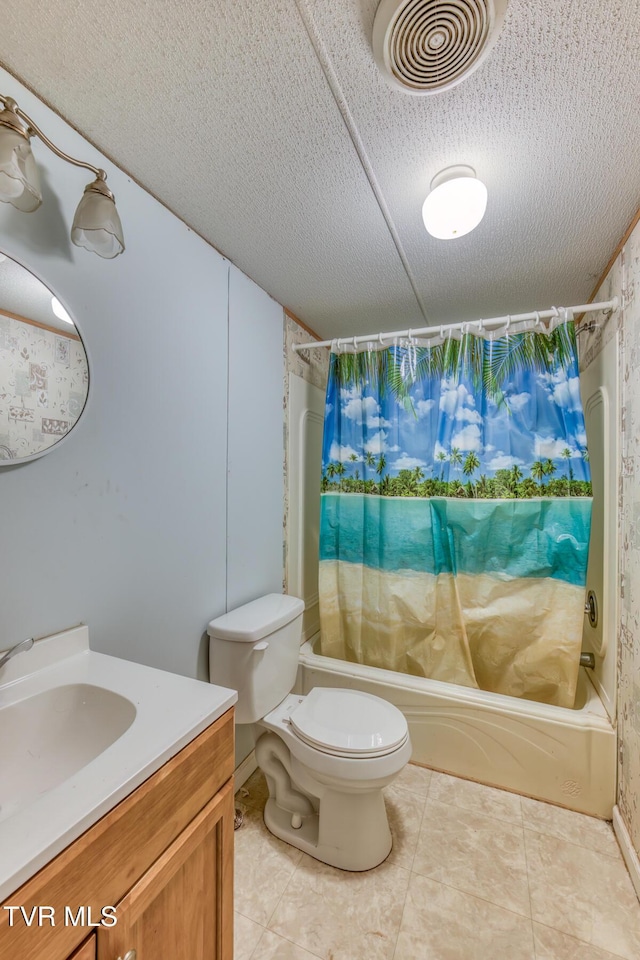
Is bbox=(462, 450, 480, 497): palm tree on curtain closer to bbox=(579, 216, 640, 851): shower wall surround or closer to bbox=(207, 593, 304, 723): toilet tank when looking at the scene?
bbox=(579, 216, 640, 851): shower wall surround

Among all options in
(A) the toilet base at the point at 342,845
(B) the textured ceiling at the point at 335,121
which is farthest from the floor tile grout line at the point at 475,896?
(B) the textured ceiling at the point at 335,121

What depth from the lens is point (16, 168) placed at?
78 cm

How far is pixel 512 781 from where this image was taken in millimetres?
1639

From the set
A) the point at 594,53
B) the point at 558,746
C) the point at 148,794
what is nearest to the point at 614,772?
the point at 558,746

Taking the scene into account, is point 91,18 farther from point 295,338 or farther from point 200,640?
point 200,640

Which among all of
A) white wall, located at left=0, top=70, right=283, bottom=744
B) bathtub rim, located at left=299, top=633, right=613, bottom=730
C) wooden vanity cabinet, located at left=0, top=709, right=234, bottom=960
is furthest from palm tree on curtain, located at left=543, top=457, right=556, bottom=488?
wooden vanity cabinet, located at left=0, top=709, right=234, bottom=960

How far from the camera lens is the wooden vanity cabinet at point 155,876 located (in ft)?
1.62

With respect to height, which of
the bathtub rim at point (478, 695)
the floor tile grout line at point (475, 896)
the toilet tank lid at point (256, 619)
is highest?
the toilet tank lid at point (256, 619)

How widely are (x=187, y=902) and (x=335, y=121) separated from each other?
1759 millimetres

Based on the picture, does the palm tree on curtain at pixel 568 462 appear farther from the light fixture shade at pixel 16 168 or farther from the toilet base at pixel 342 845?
the light fixture shade at pixel 16 168

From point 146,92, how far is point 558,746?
2486 millimetres

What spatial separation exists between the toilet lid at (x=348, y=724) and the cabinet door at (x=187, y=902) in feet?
1.71

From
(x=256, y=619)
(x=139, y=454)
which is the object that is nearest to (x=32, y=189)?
(x=139, y=454)

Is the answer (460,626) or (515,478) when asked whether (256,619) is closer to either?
(460,626)
